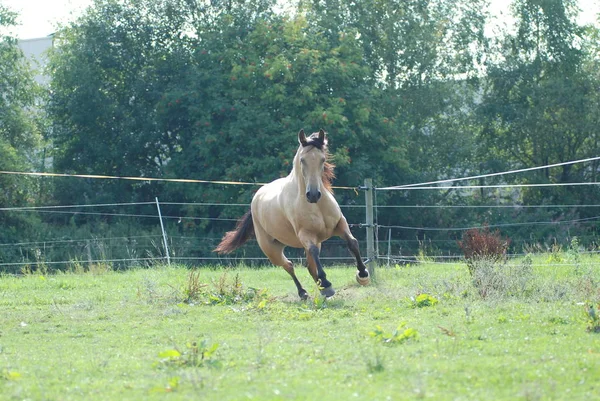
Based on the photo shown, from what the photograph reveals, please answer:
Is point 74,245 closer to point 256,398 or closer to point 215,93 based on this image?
point 215,93

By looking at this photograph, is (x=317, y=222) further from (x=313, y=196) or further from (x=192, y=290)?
(x=192, y=290)

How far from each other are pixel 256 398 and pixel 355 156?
2416 cm

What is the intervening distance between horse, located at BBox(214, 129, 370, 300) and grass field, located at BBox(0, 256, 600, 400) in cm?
57

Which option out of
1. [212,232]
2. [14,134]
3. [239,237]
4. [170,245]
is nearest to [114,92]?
[14,134]

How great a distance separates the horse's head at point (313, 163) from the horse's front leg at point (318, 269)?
78 cm

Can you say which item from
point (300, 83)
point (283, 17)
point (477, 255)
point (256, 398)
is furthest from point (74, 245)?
point (256, 398)

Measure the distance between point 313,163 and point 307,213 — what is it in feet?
2.42

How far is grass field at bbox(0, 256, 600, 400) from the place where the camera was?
5086mm

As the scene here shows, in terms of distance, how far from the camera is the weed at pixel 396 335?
21.1 feet

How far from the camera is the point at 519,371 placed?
5242 millimetres

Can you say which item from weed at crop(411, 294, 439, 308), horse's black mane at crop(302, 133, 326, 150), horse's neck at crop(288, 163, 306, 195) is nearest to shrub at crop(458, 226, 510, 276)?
weed at crop(411, 294, 439, 308)

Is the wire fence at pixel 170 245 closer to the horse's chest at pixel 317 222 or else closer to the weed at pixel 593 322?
the horse's chest at pixel 317 222

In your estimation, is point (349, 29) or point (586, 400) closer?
point (586, 400)

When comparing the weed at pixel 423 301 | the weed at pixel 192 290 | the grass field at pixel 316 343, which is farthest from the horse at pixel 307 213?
the weed at pixel 423 301
